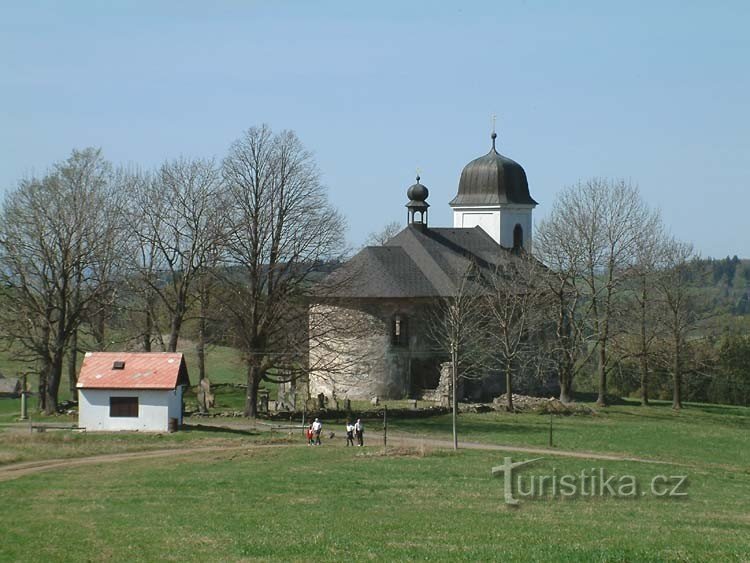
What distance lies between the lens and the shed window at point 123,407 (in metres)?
46.6

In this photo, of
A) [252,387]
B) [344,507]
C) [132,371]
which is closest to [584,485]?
[344,507]

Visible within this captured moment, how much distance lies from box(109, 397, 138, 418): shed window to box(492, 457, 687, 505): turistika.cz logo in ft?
62.4

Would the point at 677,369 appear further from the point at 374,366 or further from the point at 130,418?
the point at 130,418

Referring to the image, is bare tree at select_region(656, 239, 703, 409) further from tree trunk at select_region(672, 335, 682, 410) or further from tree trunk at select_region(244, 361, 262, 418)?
tree trunk at select_region(244, 361, 262, 418)

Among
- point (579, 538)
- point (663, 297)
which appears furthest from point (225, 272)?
point (579, 538)

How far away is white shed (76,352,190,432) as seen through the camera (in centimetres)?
4625

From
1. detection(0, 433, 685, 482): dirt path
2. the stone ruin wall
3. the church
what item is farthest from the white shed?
the stone ruin wall

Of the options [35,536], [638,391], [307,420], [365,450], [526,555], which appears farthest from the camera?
[638,391]

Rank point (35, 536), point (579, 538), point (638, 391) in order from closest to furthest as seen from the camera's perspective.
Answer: point (579, 538) < point (35, 536) < point (638, 391)

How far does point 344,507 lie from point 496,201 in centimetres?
4942

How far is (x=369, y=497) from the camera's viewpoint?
27.0 metres

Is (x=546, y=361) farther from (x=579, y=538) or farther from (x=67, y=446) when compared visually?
(x=579, y=538)

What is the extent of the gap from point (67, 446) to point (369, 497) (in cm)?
1734

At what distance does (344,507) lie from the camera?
82.4ft
